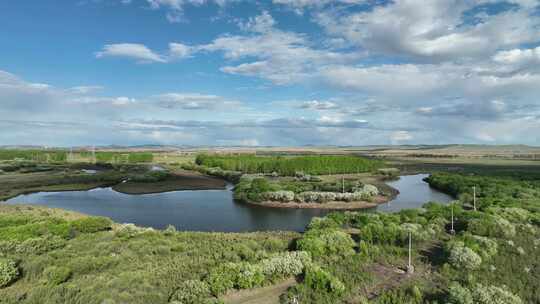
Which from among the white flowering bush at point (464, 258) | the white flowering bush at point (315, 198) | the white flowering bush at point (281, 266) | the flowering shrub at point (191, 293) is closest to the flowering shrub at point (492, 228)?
the white flowering bush at point (464, 258)

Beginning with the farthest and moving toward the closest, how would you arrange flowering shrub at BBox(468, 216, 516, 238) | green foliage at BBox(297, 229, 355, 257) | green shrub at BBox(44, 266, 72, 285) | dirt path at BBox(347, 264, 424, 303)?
1. flowering shrub at BBox(468, 216, 516, 238)
2. green foliage at BBox(297, 229, 355, 257)
3. green shrub at BBox(44, 266, 72, 285)
4. dirt path at BBox(347, 264, 424, 303)

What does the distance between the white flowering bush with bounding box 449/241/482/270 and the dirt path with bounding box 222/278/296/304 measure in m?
10.9

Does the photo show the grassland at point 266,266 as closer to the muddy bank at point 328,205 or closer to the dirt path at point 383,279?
the dirt path at point 383,279

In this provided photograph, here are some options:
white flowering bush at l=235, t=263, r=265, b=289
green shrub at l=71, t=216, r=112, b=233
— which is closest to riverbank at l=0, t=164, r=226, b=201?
green shrub at l=71, t=216, r=112, b=233

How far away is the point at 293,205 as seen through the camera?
176 feet

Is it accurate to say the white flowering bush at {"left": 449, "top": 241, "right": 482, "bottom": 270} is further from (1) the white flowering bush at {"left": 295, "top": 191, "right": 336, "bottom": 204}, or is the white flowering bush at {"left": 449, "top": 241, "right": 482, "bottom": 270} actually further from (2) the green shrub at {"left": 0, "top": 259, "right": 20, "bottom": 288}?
(1) the white flowering bush at {"left": 295, "top": 191, "right": 336, "bottom": 204}

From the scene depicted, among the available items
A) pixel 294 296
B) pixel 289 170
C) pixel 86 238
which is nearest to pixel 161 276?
pixel 294 296

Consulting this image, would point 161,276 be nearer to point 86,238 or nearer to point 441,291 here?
point 86,238

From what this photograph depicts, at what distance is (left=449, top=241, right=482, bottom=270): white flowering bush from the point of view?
20.8m

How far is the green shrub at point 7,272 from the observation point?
59.1ft

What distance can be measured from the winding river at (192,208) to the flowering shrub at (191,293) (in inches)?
857

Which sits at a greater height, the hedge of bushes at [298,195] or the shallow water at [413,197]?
the hedge of bushes at [298,195]

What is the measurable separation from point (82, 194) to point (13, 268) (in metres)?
52.4

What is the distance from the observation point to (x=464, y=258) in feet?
69.1
